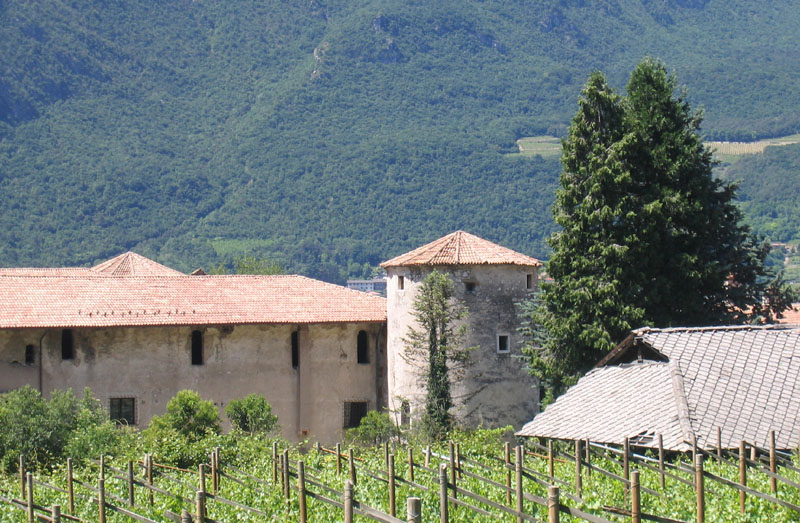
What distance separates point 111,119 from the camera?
566 ft

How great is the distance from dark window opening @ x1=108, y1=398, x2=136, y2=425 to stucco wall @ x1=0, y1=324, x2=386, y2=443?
189 millimetres

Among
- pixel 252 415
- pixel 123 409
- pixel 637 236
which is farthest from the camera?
pixel 123 409

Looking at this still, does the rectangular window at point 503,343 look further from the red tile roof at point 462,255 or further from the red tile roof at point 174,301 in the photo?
the red tile roof at point 174,301

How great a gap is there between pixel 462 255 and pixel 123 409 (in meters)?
11.2

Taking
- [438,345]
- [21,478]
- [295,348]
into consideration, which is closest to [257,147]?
[295,348]

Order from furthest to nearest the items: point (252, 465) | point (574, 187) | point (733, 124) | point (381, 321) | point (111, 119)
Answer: point (733, 124) < point (111, 119) < point (381, 321) < point (574, 187) < point (252, 465)

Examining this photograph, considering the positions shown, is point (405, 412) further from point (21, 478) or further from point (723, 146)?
point (723, 146)

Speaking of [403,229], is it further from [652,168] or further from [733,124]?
[652,168]

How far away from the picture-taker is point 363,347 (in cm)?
4512

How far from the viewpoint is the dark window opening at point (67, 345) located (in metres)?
41.3

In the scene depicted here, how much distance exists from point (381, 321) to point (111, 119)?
5276 inches

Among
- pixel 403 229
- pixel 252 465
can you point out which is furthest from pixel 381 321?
pixel 403 229

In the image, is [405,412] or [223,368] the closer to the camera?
[405,412]

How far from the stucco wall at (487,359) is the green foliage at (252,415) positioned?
14.3 feet
